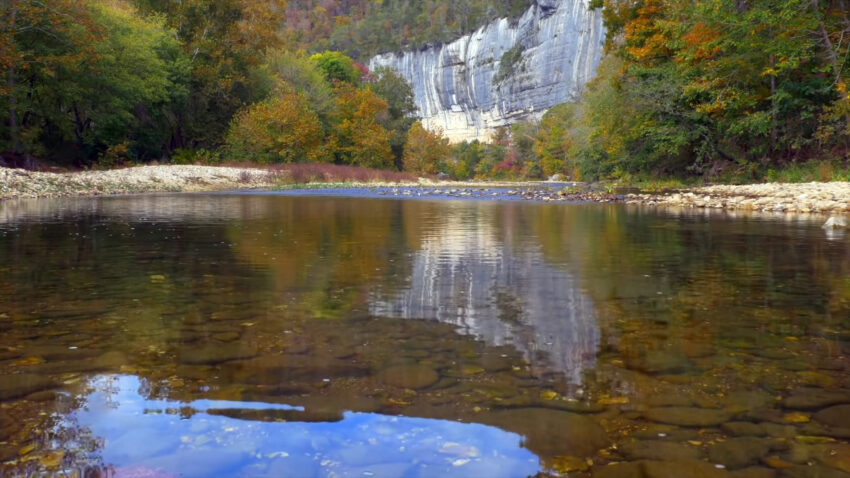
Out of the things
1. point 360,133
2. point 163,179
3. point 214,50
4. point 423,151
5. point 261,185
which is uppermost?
point 214,50

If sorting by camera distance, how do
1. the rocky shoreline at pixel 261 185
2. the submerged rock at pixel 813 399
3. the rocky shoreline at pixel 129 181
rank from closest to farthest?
1. the submerged rock at pixel 813 399
2. the rocky shoreline at pixel 261 185
3. the rocky shoreline at pixel 129 181

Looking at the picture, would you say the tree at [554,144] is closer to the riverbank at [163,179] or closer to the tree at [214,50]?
the riverbank at [163,179]

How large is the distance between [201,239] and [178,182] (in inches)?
1046

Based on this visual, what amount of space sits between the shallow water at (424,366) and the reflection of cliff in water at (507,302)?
0.03m

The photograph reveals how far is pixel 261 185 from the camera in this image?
41406 mm

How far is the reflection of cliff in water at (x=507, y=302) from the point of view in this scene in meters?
4.09

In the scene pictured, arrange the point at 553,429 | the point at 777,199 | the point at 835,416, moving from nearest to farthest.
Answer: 1. the point at 553,429
2. the point at 835,416
3. the point at 777,199

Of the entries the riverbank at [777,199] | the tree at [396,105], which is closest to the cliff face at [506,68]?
the tree at [396,105]

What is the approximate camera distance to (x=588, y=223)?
1359cm

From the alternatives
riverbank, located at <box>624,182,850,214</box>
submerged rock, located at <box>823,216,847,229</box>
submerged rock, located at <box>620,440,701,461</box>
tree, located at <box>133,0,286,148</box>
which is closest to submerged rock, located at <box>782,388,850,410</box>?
submerged rock, located at <box>620,440,701,461</box>

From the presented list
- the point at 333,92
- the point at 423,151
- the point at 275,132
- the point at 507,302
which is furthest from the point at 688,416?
the point at 423,151

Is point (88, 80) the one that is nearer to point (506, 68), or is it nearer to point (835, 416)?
point (835, 416)

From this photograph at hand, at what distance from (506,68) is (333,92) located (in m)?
57.3

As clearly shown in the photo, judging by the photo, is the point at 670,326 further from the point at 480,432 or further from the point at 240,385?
the point at 240,385
